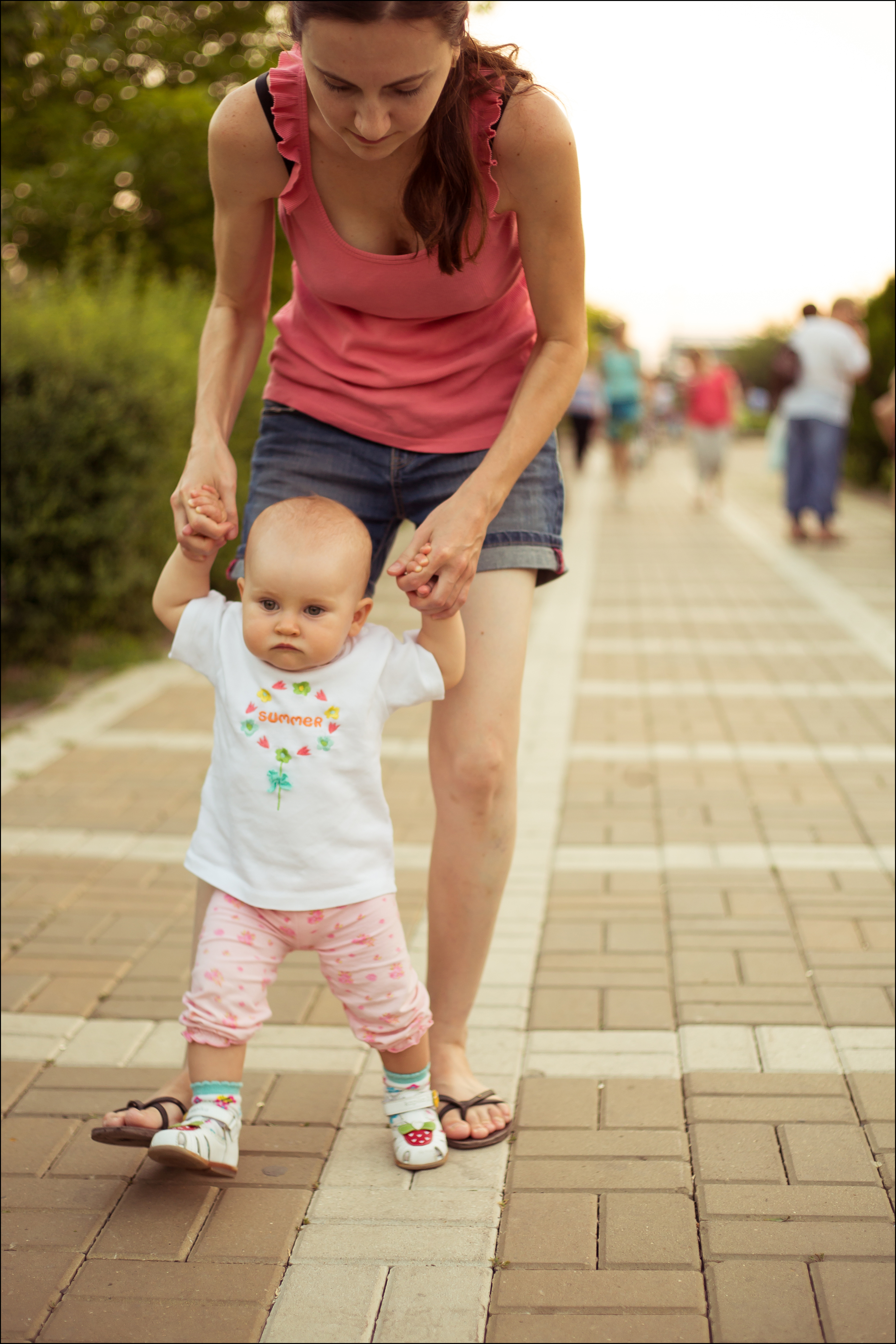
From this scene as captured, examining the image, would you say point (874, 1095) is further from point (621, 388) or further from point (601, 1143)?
point (621, 388)

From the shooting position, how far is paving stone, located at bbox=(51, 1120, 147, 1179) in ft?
7.98

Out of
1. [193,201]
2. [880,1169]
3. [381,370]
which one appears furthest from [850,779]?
[193,201]

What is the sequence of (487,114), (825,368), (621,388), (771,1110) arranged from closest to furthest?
(487,114) → (771,1110) → (825,368) → (621,388)

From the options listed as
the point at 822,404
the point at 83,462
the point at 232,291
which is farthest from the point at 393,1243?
the point at 822,404

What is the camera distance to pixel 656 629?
812cm

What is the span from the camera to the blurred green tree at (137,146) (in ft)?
29.5

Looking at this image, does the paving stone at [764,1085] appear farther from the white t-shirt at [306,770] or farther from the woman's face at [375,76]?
the woman's face at [375,76]

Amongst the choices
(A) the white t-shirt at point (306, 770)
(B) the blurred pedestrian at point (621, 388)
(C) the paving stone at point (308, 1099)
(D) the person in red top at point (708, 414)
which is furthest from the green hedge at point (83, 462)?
(D) the person in red top at point (708, 414)

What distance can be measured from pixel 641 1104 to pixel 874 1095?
447 mm

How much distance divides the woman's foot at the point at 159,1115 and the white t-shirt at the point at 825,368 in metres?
9.64

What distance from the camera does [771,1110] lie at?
2.62 meters

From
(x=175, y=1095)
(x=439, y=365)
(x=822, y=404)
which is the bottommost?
(x=175, y=1095)

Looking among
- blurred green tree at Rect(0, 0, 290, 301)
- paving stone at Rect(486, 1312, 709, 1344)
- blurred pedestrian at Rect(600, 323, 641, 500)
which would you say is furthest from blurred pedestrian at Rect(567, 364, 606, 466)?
paving stone at Rect(486, 1312, 709, 1344)

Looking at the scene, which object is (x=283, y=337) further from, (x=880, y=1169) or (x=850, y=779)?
(x=850, y=779)
